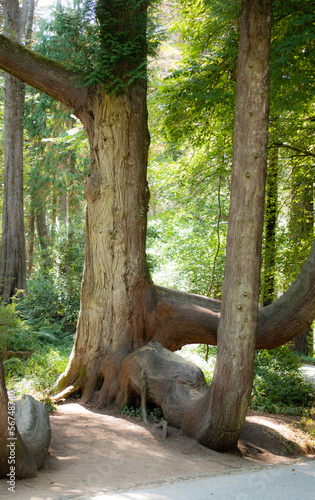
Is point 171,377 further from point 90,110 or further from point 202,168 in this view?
point 202,168

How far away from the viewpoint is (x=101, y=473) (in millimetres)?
4168

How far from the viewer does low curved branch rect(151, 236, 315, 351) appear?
20.5 ft

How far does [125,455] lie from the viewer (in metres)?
4.82

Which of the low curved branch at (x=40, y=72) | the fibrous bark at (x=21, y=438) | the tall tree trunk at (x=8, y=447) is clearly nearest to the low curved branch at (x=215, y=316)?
the fibrous bark at (x=21, y=438)

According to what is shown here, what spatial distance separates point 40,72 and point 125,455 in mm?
6082

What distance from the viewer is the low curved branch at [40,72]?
23.2 feet

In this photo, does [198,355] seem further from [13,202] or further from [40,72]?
[40,72]

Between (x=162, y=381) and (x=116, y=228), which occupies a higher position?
(x=116, y=228)

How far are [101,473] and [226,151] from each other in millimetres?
7851

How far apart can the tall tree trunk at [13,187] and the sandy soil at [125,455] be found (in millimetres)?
7908

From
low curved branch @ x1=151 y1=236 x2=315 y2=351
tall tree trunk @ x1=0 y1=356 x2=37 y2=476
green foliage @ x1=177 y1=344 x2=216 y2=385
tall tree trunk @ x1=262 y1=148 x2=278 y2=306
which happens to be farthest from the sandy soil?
tall tree trunk @ x1=262 y1=148 x2=278 y2=306

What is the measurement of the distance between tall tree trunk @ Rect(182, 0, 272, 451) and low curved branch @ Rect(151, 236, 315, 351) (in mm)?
1339

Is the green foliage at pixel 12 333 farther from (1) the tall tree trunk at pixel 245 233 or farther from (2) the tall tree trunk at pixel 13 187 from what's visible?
(1) the tall tree trunk at pixel 245 233

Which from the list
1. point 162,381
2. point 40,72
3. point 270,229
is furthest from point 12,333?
point 270,229
